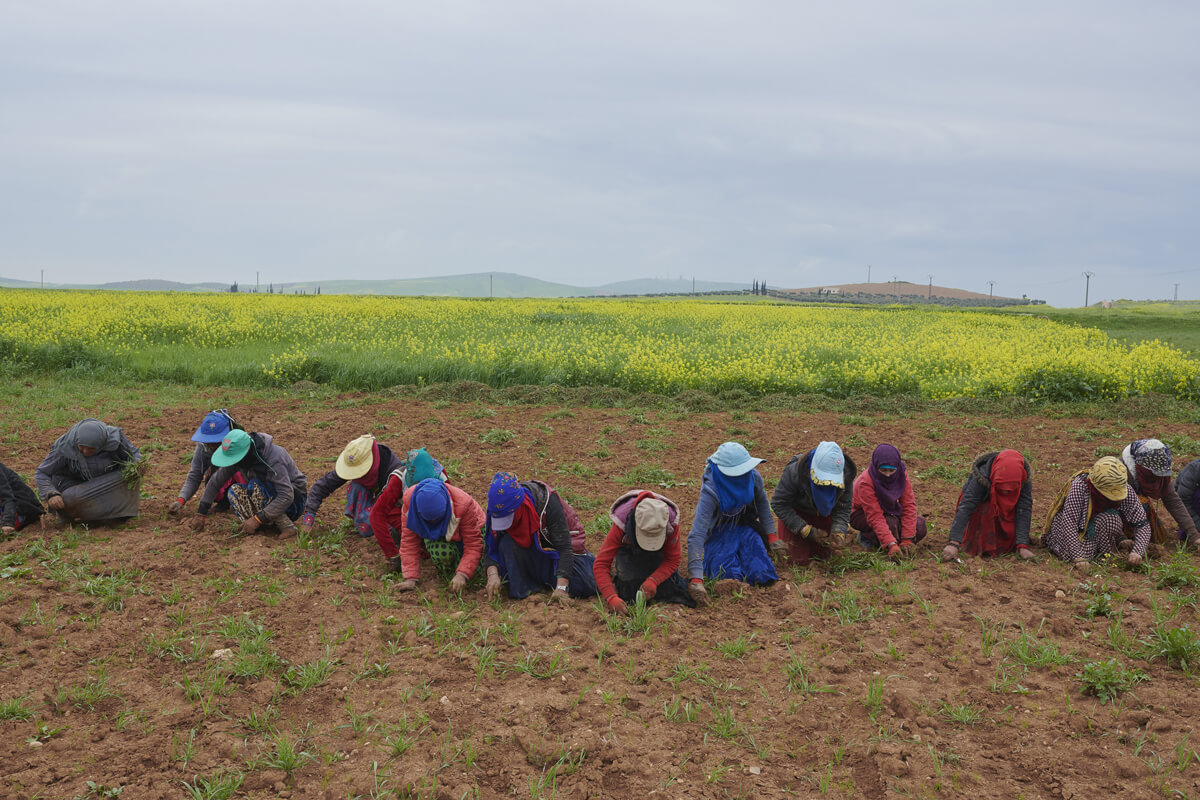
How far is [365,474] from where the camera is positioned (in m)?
6.35

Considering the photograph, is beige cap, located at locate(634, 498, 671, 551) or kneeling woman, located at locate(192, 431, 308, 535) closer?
beige cap, located at locate(634, 498, 671, 551)

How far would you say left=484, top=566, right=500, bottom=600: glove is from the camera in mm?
5598

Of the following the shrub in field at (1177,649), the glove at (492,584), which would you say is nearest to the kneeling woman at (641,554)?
the glove at (492,584)

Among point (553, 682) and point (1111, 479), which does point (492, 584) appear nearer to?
point (553, 682)

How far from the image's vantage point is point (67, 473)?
6691mm

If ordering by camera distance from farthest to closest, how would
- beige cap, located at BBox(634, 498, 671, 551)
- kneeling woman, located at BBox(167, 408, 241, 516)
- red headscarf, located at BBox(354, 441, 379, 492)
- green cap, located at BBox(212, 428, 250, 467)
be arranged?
kneeling woman, located at BBox(167, 408, 241, 516) → green cap, located at BBox(212, 428, 250, 467) → red headscarf, located at BBox(354, 441, 379, 492) → beige cap, located at BBox(634, 498, 671, 551)

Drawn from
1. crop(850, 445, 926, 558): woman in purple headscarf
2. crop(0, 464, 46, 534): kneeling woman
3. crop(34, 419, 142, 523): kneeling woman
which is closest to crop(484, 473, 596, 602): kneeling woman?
crop(850, 445, 926, 558): woman in purple headscarf

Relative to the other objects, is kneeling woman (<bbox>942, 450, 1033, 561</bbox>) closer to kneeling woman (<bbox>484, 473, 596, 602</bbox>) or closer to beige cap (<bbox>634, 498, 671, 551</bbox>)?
beige cap (<bbox>634, 498, 671, 551</bbox>)

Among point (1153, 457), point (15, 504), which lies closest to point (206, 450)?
point (15, 504)

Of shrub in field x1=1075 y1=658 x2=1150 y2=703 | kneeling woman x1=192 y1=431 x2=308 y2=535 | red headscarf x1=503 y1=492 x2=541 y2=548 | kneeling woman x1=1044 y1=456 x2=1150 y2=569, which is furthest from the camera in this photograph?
kneeling woman x1=192 y1=431 x2=308 y2=535

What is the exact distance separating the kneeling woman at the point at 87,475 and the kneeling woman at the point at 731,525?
4.85 metres

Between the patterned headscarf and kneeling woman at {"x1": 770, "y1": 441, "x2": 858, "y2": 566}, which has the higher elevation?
the patterned headscarf

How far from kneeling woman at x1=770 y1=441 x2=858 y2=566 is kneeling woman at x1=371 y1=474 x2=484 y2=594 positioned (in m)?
2.38

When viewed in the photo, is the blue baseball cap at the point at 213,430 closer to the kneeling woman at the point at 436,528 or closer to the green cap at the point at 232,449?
the green cap at the point at 232,449
